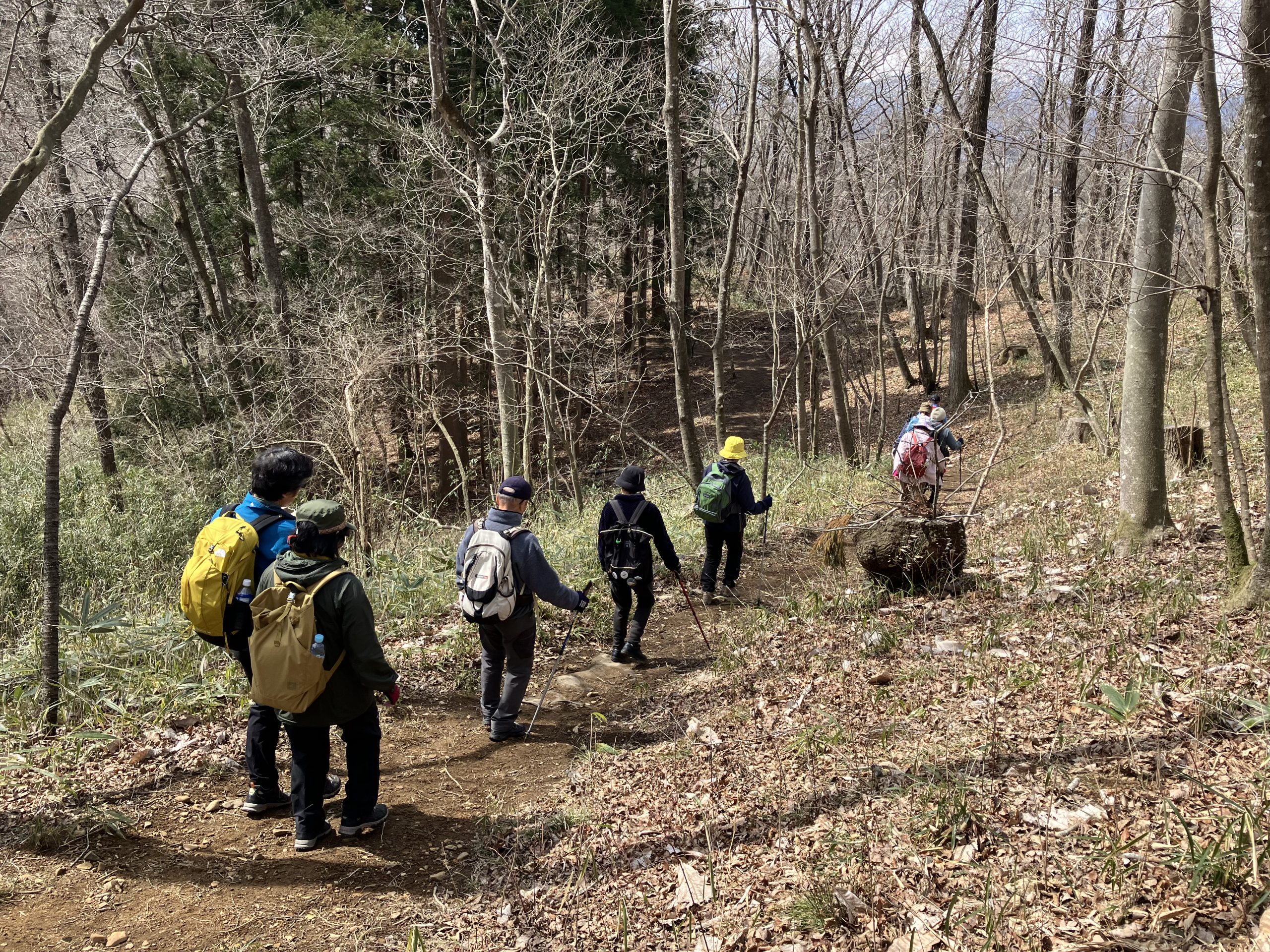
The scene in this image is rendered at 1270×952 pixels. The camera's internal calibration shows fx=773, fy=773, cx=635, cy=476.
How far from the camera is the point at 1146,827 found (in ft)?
10.6

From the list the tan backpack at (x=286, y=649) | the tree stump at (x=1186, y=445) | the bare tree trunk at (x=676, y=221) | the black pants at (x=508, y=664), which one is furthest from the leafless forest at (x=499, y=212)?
the tan backpack at (x=286, y=649)

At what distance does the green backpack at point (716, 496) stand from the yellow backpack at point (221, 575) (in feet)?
13.7

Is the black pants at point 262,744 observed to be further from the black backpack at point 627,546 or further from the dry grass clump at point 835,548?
the dry grass clump at point 835,548

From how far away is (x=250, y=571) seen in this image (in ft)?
14.2

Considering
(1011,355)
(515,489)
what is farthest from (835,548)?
(1011,355)

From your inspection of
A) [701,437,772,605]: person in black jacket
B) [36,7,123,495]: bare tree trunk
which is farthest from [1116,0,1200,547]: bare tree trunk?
[36,7,123,495]: bare tree trunk

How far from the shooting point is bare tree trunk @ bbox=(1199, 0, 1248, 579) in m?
4.73

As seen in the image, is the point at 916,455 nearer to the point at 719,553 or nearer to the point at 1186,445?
the point at 719,553

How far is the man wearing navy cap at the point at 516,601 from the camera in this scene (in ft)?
17.0

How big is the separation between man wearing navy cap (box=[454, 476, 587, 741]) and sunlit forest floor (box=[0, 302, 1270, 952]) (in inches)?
13.9

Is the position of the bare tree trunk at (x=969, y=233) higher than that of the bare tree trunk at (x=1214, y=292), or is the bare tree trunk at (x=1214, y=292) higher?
the bare tree trunk at (x=969, y=233)

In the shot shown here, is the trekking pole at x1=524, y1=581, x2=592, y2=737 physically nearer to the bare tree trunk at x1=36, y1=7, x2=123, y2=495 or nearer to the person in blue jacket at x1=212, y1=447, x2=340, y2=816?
the person in blue jacket at x1=212, y1=447, x2=340, y2=816

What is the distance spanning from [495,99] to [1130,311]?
14.7 m

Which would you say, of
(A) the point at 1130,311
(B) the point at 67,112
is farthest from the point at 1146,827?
(B) the point at 67,112
